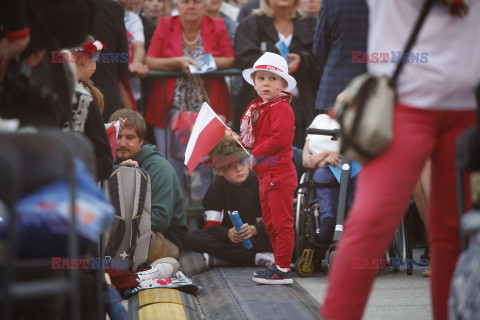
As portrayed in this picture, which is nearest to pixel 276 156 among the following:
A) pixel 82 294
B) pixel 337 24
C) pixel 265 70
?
pixel 265 70

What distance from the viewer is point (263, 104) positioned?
19.9 feet

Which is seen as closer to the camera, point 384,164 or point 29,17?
point 384,164

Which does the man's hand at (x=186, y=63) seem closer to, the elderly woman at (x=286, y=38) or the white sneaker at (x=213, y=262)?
the elderly woman at (x=286, y=38)

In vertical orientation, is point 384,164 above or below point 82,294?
above

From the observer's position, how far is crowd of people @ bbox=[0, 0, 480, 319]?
289 cm

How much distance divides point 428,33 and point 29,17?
1552 millimetres

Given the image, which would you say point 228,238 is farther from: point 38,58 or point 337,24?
point 38,58

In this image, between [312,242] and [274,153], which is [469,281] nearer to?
[274,153]

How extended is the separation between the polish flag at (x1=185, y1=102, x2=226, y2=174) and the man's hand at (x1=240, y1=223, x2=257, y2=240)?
104 centimetres

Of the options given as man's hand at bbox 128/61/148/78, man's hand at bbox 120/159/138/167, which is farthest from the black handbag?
man's hand at bbox 128/61/148/78

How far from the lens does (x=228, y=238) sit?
668cm

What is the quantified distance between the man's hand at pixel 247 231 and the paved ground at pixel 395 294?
1.92ft

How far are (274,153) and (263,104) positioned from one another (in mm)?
403

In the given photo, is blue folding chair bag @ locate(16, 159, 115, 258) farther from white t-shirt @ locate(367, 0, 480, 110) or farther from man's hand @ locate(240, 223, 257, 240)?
man's hand @ locate(240, 223, 257, 240)
